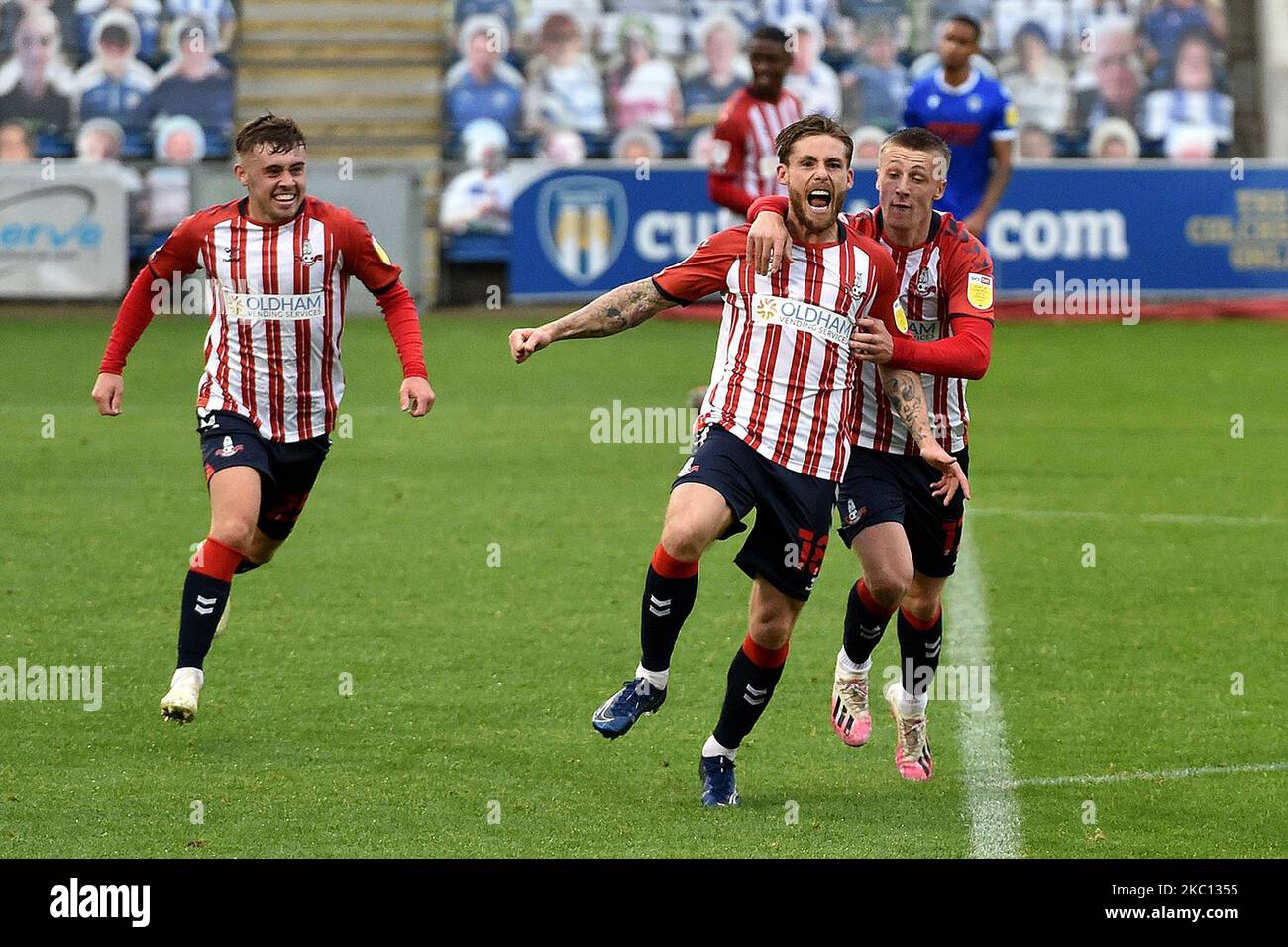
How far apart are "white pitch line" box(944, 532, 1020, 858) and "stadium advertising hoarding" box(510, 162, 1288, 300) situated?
10.8 metres

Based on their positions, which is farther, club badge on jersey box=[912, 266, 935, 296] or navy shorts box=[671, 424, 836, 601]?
club badge on jersey box=[912, 266, 935, 296]

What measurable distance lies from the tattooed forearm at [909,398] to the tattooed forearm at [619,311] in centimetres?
69

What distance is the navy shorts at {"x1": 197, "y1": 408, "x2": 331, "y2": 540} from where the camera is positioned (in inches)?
251

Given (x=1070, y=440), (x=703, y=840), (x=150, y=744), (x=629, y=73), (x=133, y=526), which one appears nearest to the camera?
(x=703, y=840)

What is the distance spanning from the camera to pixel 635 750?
604 cm

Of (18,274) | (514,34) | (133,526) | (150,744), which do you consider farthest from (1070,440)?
(514,34)

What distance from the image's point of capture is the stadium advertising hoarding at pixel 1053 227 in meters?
19.2

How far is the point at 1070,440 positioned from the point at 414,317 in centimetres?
702

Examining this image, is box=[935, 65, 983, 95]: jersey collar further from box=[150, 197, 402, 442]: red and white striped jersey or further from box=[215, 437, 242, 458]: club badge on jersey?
box=[215, 437, 242, 458]: club badge on jersey

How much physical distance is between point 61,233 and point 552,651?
43.6ft

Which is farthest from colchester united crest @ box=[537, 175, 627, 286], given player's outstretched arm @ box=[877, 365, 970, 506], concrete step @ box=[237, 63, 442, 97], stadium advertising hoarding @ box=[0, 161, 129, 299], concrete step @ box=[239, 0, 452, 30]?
player's outstretched arm @ box=[877, 365, 970, 506]

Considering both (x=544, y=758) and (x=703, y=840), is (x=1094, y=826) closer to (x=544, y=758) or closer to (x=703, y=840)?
(x=703, y=840)

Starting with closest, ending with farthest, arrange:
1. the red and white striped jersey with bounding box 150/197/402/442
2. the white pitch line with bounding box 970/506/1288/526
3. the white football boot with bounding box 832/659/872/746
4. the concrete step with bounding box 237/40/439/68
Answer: the white football boot with bounding box 832/659/872/746
the red and white striped jersey with bounding box 150/197/402/442
the white pitch line with bounding box 970/506/1288/526
the concrete step with bounding box 237/40/439/68
